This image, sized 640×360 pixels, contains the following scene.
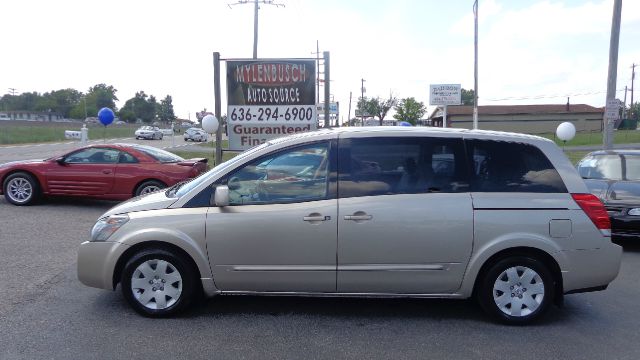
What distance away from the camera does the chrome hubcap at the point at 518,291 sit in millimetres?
4566

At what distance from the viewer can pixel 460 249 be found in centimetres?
449

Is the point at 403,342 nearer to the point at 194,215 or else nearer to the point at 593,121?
the point at 194,215

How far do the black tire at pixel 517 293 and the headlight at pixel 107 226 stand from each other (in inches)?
128

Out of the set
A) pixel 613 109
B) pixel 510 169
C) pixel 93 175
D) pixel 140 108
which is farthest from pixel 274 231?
pixel 140 108

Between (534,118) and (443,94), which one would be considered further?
(534,118)

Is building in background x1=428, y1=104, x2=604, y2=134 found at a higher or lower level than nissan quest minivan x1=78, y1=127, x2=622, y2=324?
higher

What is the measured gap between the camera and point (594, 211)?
4543 mm

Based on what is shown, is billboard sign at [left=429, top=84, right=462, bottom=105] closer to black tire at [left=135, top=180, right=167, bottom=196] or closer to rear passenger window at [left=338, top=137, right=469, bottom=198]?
black tire at [left=135, top=180, right=167, bottom=196]

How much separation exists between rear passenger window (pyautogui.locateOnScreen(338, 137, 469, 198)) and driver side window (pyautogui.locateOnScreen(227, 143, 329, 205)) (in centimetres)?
20

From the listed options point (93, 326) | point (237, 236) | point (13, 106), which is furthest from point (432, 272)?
point (13, 106)

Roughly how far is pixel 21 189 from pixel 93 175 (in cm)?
155

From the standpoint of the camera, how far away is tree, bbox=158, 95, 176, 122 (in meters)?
143

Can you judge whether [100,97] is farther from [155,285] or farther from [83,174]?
[155,285]

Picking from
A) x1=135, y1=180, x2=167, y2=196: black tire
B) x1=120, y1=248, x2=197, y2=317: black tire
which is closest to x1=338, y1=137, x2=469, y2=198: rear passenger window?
x1=120, y1=248, x2=197, y2=317: black tire
